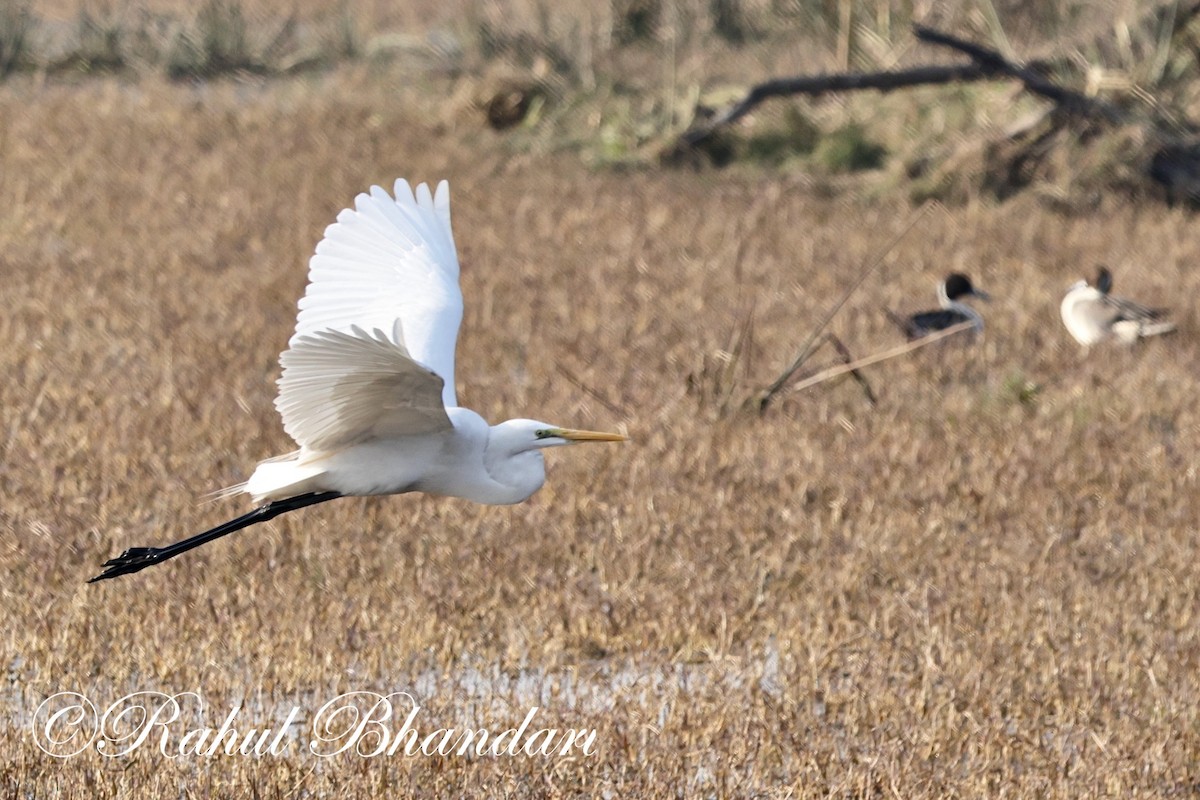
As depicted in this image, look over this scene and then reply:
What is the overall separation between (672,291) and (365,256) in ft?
14.1

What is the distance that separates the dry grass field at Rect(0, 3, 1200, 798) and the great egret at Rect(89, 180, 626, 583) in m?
0.46

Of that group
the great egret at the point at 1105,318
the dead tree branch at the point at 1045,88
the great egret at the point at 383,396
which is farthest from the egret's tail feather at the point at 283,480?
the dead tree branch at the point at 1045,88

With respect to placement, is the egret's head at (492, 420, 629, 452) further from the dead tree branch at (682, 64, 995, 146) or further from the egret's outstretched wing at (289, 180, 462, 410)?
the dead tree branch at (682, 64, 995, 146)

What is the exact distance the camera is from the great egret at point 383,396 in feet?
13.2

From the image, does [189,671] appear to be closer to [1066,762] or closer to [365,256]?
[365,256]

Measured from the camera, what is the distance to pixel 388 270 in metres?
5.12

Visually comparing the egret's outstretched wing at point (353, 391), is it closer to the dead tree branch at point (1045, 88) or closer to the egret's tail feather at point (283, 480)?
the egret's tail feather at point (283, 480)

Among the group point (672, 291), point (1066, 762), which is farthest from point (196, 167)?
point (1066, 762)

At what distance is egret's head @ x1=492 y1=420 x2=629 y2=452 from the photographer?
4.53 m

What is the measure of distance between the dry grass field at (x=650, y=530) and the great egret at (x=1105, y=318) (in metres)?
0.12

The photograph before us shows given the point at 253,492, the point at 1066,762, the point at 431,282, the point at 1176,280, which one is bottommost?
the point at 1176,280

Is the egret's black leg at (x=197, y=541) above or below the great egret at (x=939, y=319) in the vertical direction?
above

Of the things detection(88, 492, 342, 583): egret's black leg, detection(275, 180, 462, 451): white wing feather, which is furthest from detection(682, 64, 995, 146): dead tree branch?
detection(88, 492, 342, 583): egret's black leg

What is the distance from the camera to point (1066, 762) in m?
4.15
